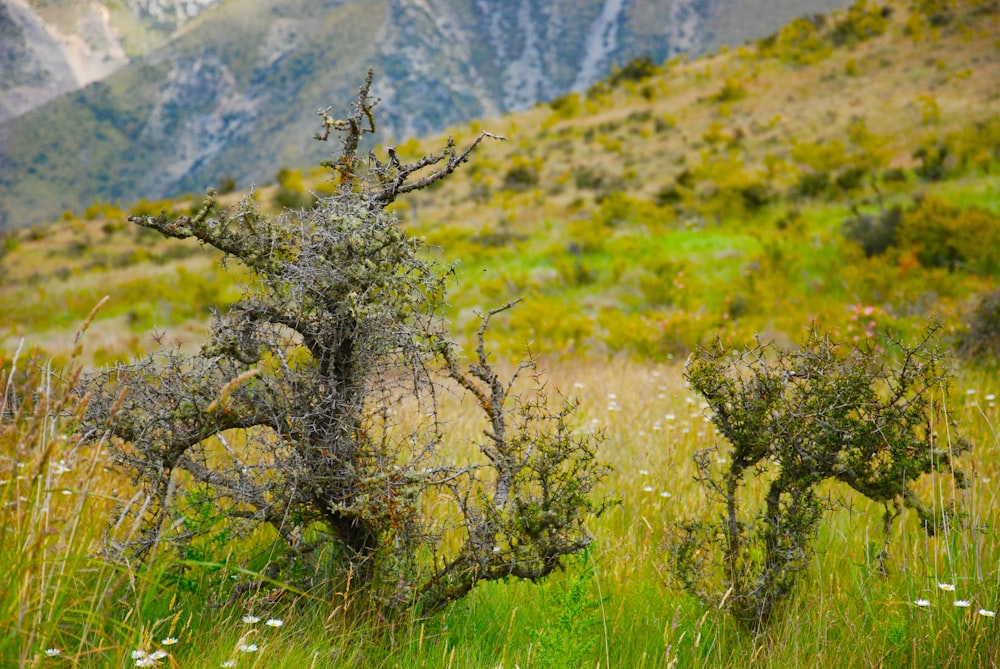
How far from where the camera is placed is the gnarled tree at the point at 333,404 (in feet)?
6.71

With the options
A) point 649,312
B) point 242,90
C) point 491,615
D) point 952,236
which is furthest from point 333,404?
point 242,90

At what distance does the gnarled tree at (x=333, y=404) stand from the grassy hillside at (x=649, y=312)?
0.15 meters

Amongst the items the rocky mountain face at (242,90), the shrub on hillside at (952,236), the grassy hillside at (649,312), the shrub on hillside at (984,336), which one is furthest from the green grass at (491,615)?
the rocky mountain face at (242,90)

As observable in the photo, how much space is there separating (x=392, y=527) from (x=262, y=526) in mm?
1028

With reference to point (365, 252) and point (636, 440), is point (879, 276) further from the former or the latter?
point (365, 252)

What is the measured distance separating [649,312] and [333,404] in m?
11.4

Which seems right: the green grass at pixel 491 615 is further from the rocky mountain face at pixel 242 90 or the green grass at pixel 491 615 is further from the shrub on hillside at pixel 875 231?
the rocky mountain face at pixel 242 90

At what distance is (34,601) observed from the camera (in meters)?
1.61

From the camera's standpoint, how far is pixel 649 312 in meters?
13.0

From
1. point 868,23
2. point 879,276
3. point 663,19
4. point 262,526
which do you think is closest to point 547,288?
point 879,276

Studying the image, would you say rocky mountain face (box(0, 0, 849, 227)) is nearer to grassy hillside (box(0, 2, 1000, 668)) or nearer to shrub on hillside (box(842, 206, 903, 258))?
grassy hillside (box(0, 2, 1000, 668))

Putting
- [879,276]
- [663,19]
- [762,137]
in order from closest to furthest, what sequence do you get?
[879,276] → [762,137] → [663,19]

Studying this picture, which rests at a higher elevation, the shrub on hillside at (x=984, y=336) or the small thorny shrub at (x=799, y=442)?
the small thorny shrub at (x=799, y=442)

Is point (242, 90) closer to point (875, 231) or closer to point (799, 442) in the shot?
point (875, 231)
